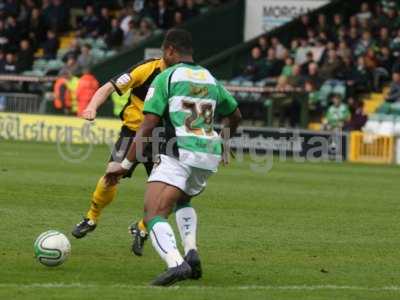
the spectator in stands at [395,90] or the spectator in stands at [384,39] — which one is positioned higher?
the spectator in stands at [384,39]

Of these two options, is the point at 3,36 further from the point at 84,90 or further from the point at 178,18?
the point at 84,90

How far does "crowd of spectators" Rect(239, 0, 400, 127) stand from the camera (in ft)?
102

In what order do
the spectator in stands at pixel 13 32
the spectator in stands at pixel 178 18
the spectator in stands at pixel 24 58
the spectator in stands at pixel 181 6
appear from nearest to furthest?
the spectator in stands at pixel 178 18, the spectator in stands at pixel 181 6, the spectator in stands at pixel 24 58, the spectator in stands at pixel 13 32

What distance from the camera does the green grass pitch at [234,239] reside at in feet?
30.8

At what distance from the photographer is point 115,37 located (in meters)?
37.2

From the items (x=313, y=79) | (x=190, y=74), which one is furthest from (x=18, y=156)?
(x=190, y=74)

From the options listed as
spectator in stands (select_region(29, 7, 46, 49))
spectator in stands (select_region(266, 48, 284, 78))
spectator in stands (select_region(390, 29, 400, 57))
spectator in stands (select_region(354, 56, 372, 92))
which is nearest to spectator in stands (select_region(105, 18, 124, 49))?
spectator in stands (select_region(29, 7, 46, 49))

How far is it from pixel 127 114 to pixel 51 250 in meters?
2.22

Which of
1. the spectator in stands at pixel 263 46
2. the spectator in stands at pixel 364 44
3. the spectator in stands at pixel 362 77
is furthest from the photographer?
the spectator in stands at pixel 263 46

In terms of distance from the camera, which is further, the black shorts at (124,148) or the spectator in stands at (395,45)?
the spectator in stands at (395,45)

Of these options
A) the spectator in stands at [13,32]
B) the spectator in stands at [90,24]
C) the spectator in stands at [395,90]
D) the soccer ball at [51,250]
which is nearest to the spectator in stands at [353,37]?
the spectator in stands at [395,90]

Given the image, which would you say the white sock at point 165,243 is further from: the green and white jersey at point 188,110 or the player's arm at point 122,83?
the player's arm at point 122,83

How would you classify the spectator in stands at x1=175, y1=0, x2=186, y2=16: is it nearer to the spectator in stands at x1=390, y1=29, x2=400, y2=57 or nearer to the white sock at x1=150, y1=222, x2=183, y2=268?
the spectator in stands at x1=390, y1=29, x2=400, y2=57

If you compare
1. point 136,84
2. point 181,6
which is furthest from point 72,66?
point 136,84
